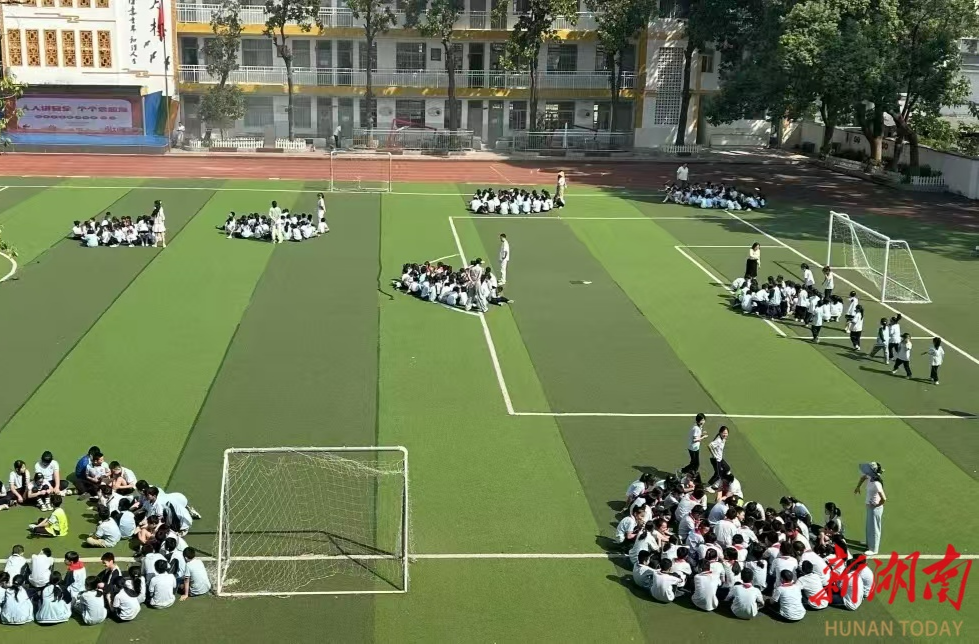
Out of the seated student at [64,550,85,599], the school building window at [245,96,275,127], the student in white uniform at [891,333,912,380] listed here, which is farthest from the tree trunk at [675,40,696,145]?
the seated student at [64,550,85,599]

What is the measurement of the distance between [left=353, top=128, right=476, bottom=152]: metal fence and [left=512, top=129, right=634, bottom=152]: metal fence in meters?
3.43

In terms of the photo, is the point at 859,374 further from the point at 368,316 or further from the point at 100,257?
the point at 100,257

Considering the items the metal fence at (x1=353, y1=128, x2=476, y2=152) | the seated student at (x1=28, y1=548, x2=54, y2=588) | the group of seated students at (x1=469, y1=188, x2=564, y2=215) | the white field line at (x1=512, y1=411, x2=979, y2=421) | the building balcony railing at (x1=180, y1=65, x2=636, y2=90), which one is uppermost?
the building balcony railing at (x1=180, y1=65, x2=636, y2=90)

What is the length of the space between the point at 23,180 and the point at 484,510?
41101mm

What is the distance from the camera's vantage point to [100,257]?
122 feet

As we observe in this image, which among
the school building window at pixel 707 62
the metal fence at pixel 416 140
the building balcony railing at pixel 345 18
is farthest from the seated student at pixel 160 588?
the school building window at pixel 707 62

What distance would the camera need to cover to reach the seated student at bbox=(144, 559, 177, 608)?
52.6 ft

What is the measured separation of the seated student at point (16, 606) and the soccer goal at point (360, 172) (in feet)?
124

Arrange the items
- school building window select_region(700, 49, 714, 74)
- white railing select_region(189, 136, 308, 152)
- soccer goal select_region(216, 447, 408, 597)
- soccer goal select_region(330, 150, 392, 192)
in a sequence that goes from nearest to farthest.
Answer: soccer goal select_region(216, 447, 408, 597), soccer goal select_region(330, 150, 392, 192), white railing select_region(189, 136, 308, 152), school building window select_region(700, 49, 714, 74)

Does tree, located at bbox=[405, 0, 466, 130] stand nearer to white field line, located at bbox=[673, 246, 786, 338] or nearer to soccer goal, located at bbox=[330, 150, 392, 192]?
soccer goal, located at bbox=[330, 150, 392, 192]

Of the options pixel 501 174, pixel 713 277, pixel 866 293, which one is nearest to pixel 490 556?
pixel 713 277

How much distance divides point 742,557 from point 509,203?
31.2 meters

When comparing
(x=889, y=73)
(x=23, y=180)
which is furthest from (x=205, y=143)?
(x=889, y=73)

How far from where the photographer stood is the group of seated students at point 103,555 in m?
15.6
